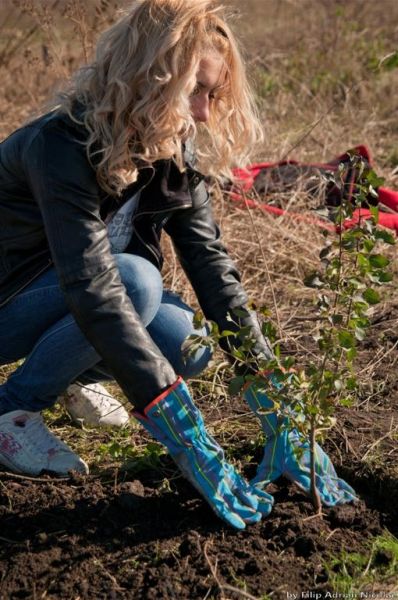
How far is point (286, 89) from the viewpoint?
697 cm

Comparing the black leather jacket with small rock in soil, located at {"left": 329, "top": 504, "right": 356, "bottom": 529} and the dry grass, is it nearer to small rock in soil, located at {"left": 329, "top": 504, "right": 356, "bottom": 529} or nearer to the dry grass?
the dry grass

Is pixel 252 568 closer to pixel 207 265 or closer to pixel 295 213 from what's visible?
pixel 207 265

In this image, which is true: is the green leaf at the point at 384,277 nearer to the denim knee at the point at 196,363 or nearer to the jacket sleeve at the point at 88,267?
the jacket sleeve at the point at 88,267

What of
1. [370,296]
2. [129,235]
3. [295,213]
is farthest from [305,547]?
[295,213]

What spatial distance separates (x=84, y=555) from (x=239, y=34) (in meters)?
1.47

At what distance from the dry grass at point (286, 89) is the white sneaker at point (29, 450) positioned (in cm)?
49

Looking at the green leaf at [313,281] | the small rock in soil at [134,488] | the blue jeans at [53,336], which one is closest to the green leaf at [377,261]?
the green leaf at [313,281]

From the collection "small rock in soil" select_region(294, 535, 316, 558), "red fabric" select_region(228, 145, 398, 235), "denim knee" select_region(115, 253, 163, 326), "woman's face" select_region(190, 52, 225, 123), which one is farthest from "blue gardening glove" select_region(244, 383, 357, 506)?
"red fabric" select_region(228, 145, 398, 235)

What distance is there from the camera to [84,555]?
2.26 m

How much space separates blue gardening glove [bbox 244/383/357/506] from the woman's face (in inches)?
29.2

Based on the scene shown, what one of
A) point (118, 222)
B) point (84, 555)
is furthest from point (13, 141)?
point (84, 555)

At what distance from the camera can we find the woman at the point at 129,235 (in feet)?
7.29

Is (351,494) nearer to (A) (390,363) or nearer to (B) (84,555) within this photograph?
(B) (84,555)

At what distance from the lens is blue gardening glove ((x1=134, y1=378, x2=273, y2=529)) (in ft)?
7.16
